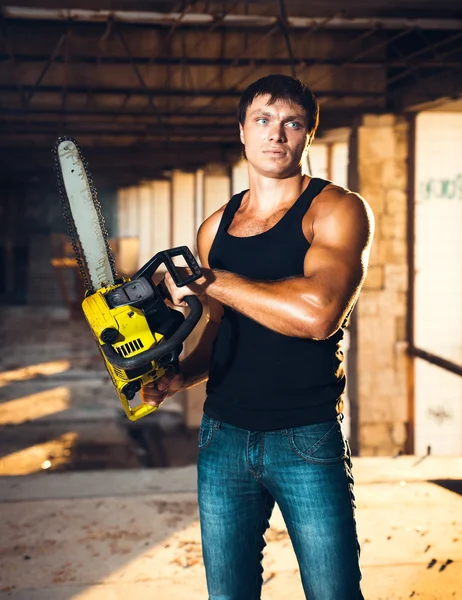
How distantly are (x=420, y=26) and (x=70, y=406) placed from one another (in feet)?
26.4

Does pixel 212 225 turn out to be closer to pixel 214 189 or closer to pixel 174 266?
pixel 174 266

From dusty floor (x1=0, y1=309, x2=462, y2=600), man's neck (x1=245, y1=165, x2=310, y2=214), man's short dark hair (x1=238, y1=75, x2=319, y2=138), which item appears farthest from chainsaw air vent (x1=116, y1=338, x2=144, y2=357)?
dusty floor (x1=0, y1=309, x2=462, y2=600)

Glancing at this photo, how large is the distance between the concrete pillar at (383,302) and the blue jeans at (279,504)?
6785 millimetres

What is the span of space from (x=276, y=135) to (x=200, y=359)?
0.76 m

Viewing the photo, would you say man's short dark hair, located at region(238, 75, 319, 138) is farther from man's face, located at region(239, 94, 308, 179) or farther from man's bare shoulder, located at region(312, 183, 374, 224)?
→ man's bare shoulder, located at region(312, 183, 374, 224)

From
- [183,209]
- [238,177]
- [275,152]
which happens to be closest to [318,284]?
[275,152]

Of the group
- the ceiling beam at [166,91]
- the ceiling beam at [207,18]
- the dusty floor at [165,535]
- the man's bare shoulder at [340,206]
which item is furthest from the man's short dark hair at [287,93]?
the ceiling beam at [166,91]

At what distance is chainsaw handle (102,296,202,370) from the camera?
1.90 metres

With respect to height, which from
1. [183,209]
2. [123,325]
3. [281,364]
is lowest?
[281,364]

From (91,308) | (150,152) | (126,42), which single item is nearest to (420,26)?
(126,42)

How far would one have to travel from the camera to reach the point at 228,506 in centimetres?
197

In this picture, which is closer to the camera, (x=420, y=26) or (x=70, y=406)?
(x=420, y=26)

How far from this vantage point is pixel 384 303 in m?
8.73

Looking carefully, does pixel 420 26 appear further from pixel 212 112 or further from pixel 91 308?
pixel 91 308
